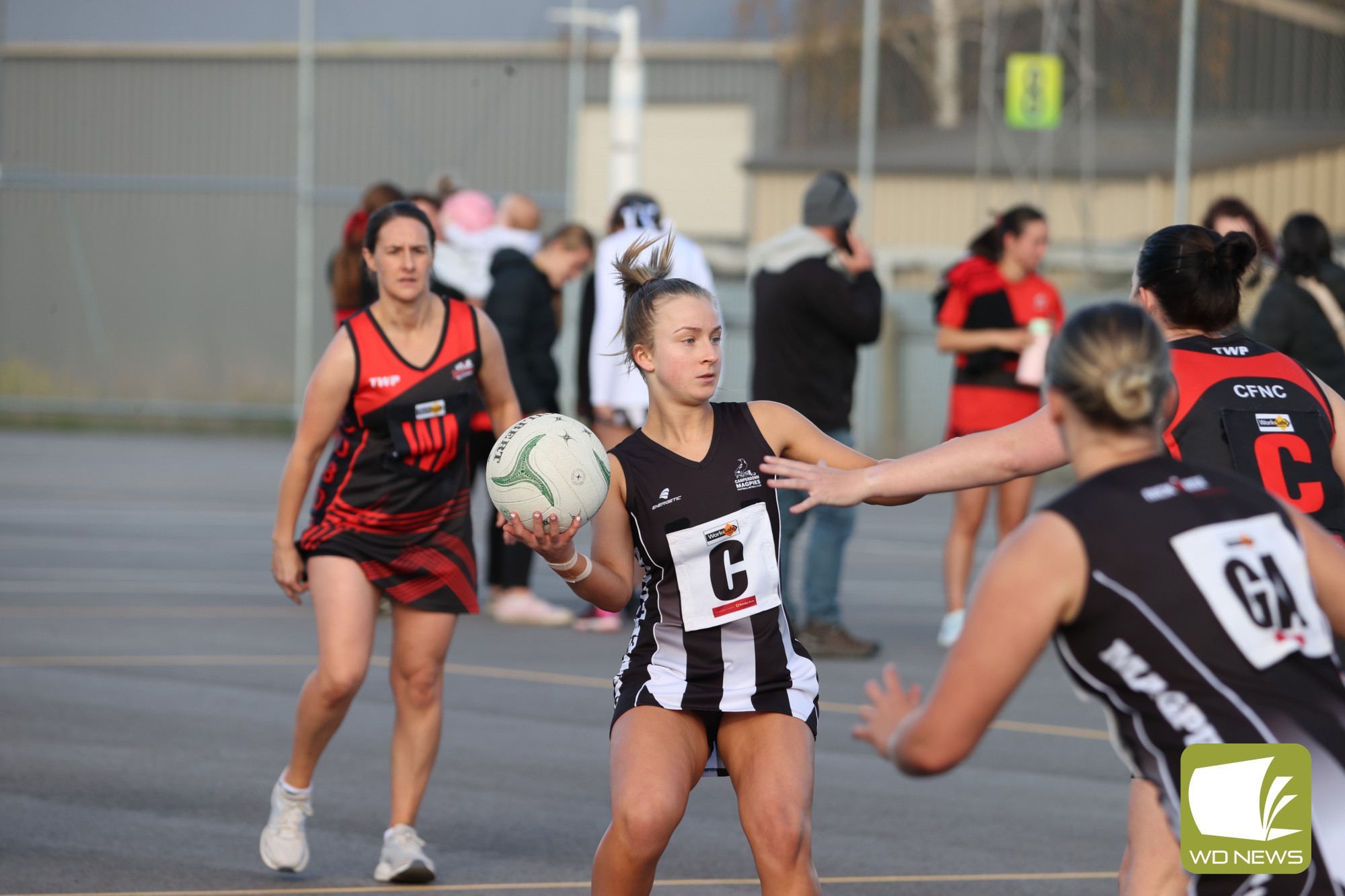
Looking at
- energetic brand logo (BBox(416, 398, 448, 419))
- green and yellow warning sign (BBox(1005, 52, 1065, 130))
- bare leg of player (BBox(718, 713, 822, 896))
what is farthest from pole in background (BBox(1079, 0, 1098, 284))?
bare leg of player (BBox(718, 713, 822, 896))

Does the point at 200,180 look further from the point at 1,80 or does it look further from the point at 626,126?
the point at 626,126

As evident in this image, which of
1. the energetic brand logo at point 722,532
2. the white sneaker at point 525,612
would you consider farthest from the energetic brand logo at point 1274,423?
the white sneaker at point 525,612

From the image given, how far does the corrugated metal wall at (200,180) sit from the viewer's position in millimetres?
23344

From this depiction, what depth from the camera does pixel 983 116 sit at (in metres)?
25.6

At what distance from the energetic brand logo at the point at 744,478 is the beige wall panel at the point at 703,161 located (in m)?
22.9

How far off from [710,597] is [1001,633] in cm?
157

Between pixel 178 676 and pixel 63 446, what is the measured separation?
13.0 m

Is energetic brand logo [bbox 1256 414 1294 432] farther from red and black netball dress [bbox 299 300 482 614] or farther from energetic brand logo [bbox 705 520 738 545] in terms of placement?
red and black netball dress [bbox 299 300 482 614]

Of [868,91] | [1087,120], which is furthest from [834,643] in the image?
[1087,120]

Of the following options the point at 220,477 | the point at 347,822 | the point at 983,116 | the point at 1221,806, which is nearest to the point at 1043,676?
the point at 347,822

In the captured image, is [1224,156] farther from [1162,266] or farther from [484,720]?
[1162,266]

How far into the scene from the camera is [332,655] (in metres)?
5.53

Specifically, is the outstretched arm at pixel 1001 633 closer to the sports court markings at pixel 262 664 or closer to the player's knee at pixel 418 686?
the player's knee at pixel 418 686

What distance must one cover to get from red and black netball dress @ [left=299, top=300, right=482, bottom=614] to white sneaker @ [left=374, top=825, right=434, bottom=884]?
74cm
